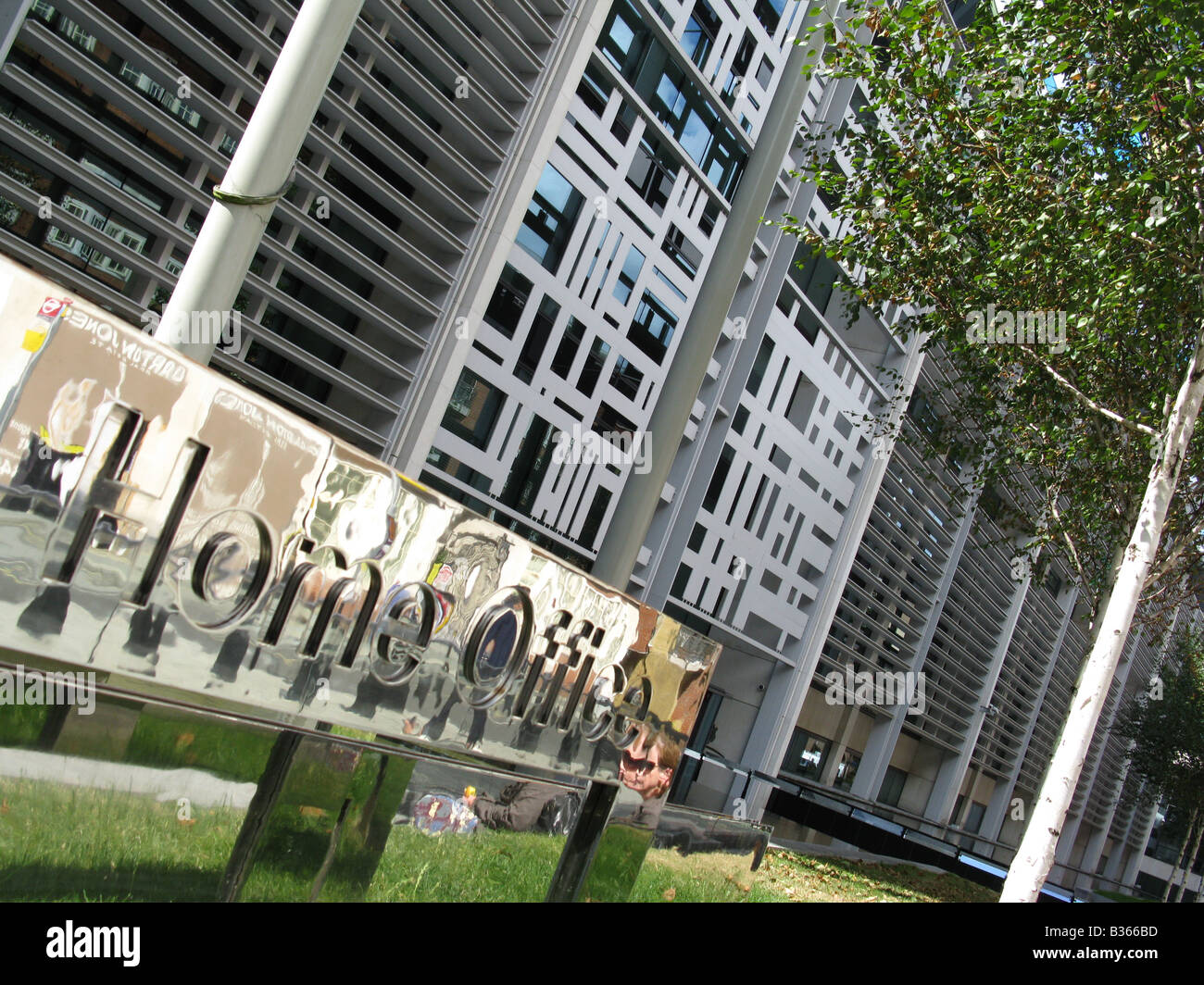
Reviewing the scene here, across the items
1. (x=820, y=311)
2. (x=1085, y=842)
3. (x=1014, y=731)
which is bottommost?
(x=1085, y=842)

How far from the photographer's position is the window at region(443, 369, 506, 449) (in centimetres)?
1786

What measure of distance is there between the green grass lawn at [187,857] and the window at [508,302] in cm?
1402

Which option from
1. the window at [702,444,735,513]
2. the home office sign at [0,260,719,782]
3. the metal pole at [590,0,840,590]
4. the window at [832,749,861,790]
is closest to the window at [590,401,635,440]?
the window at [702,444,735,513]

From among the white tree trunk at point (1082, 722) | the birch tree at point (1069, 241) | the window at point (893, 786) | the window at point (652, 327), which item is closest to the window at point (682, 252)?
the window at point (652, 327)

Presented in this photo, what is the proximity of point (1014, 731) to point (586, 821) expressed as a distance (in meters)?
52.0

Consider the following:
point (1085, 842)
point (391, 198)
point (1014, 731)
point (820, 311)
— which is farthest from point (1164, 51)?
point (1085, 842)

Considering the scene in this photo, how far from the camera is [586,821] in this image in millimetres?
5008

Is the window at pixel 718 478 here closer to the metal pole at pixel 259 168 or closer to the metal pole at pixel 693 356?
the metal pole at pixel 693 356
